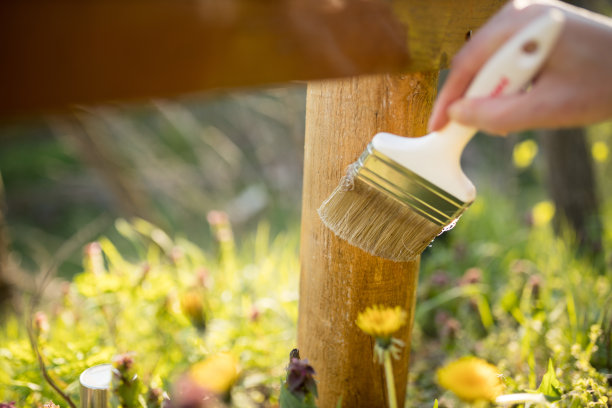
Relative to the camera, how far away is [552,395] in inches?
47.1

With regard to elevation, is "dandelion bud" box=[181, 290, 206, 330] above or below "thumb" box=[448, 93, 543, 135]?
below

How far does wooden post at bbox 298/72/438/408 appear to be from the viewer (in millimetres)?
1112

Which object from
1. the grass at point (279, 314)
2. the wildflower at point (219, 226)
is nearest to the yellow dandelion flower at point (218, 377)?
the grass at point (279, 314)

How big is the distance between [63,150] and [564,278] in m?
8.32

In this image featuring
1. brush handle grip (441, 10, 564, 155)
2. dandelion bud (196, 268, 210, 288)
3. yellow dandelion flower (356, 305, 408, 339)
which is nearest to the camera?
brush handle grip (441, 10, 564, 155)

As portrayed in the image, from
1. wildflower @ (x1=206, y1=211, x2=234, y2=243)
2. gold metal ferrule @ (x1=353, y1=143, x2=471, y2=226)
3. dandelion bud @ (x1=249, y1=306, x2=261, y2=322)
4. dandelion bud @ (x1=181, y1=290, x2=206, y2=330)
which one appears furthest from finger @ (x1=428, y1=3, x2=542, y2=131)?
wildflower @ (x1=206, y1=211, x2=234, y2=243)

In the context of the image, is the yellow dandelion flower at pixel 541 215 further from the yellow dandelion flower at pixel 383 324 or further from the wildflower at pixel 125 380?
the wildflower at pixel 125 380

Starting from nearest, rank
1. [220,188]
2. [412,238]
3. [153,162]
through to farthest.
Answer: [412,238]
[153,162]
[220,188]

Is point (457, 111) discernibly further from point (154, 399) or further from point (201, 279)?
point (201, 279)

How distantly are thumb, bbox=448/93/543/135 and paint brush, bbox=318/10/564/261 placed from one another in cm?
2

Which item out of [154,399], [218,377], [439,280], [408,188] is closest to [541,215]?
[439,280]

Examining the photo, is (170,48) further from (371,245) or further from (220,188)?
(220,188)

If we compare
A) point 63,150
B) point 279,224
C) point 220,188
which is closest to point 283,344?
point 279,224

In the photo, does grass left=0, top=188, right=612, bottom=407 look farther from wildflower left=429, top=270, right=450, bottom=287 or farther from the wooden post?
the wooden post
